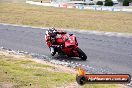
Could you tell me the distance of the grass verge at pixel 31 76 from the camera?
948 cm

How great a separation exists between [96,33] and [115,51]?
9.66m

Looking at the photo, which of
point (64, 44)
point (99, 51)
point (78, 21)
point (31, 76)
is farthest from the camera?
point (78, 21)

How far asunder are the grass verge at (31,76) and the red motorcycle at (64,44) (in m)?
2.32

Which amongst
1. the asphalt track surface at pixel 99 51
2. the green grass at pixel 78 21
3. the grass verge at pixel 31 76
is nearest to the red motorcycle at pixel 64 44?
the asphalt track surface at pixel 99 51

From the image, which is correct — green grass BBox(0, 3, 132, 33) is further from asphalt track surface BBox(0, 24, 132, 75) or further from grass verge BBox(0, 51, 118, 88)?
grass verge BBox(0, 51, 118, 88)

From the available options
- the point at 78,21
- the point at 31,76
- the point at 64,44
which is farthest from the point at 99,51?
the point at 78,21

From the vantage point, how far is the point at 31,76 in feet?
35.1

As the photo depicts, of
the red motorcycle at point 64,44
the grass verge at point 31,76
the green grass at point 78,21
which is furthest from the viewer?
the green grass at point 78,21

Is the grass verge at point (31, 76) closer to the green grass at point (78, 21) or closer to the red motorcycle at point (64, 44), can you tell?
the red motorcycle at point (64, 44)

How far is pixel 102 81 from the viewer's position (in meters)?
4.62

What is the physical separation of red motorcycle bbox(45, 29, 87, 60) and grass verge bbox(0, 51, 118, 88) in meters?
2.32

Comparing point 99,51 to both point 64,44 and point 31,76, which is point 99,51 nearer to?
point 64,44

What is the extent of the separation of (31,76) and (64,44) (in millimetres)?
5091

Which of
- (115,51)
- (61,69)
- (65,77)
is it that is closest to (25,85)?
(65,77)
